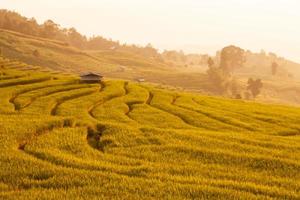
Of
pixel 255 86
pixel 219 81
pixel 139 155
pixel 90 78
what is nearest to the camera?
pixel 139 155

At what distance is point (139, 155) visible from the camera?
24.3m

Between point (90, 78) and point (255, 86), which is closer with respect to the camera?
point (90, 78)

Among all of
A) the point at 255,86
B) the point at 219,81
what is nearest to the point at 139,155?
the point at 255,86

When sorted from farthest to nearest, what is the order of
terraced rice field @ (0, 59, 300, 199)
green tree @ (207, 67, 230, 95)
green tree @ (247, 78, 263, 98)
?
green tree @ (207, 67, 230, 95) → green tree @ (247, 78, 263, 98) → terraced rice field @ (0, 59, 300, 199)

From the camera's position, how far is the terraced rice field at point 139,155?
709 inches

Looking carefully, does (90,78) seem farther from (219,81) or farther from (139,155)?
(219,81)

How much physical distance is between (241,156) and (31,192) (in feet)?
40.8

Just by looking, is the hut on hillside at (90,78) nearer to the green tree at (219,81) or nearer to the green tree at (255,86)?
the green tree at (255,86)

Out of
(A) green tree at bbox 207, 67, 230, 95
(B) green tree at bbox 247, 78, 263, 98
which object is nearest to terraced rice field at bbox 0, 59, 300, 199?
(B) green tree at bbox 247, 78, 263, 98

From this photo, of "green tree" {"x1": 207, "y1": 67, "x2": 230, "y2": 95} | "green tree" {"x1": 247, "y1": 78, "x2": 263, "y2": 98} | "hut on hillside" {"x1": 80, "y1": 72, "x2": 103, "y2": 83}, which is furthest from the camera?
"green tree" {"x1": 207, "y1": 67, "x2": 230, "y2": 95}

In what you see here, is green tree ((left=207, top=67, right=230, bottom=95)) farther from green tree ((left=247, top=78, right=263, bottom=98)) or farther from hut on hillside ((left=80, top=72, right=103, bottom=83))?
hut on hillside ((left=80, top=72, right=103, bottom=83))

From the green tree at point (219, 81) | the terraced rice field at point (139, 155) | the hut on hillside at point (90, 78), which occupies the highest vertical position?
the hut on hillside at point (90, 78)

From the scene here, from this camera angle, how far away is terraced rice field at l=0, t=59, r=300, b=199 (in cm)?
1800

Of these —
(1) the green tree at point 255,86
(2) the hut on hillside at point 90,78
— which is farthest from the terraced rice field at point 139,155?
(1) the green tree at point 255,86
